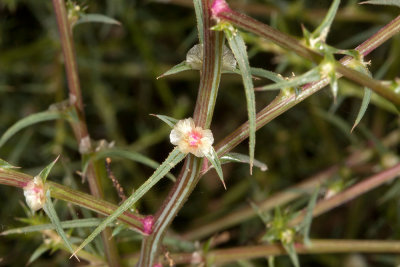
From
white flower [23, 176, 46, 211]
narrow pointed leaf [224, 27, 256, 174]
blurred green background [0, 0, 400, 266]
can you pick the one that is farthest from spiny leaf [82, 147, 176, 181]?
blurred green background [0, 0, 400, 266]

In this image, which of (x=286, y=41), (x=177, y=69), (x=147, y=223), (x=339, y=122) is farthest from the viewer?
(x=339, y=122)

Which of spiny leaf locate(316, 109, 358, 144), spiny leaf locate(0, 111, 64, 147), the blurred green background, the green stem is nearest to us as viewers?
spiny leaf locate(0, 111, 64, 147)

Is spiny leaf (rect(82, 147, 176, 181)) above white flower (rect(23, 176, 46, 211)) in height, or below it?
above

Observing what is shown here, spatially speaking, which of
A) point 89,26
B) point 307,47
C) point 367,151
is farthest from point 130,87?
point 307,47

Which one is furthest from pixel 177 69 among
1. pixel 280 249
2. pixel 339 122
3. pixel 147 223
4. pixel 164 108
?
pixel 164 108

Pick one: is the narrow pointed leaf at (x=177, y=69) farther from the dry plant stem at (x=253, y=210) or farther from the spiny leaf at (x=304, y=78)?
the dry plant stem at (x=253, y=210)

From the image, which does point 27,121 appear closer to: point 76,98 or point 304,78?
point 76,98

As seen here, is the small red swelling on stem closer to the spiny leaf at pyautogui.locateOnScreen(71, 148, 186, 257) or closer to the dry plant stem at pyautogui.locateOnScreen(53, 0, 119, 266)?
the spiny leaf at pyautogui.locateOnScreen(71, 148, 186, 257)
